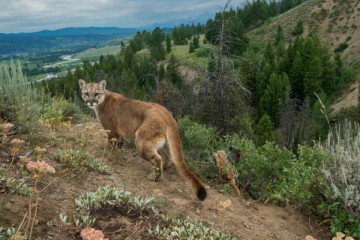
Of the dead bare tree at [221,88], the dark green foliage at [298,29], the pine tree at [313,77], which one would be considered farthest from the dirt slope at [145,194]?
the dark green foliage at [298,29]

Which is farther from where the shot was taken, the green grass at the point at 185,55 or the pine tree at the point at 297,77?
the green grass at the point at 185,55

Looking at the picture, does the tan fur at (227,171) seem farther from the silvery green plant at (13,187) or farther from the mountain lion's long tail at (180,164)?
the silvery green plant at (13,187)

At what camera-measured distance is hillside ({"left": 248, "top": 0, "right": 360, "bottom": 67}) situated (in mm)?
93000

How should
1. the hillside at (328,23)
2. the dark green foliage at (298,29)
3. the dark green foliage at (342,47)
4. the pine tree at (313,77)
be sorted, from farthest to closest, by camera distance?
the dark green foliage at (298,29) < the hillside at (328,23) < the dark green foliage at (342,47) < the pine tree at (313,77)

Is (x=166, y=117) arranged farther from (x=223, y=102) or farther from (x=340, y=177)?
(x=223, y=102)

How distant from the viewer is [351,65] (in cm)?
8125

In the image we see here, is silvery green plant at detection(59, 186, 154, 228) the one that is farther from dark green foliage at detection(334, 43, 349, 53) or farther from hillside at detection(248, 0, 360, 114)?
dark green foliage at detection(334, 43, 349, 53)

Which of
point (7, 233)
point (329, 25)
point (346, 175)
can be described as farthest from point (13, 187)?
point (329, 25)

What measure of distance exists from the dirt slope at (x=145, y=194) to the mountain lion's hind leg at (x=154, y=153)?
0.53 feet

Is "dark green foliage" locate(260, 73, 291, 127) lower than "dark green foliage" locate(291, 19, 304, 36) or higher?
lower

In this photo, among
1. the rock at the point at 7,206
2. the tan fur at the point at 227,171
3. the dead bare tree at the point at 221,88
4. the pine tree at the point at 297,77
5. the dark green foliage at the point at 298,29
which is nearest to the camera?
the rock at the point at 7,206

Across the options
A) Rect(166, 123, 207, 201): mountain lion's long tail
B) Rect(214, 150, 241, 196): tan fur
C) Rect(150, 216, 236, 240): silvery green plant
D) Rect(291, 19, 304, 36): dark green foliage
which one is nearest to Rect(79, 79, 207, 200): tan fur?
Rect(166, 123, 207, 201): mountain lion's long tail

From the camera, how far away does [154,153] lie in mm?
7289

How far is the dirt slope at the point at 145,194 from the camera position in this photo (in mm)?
4637
